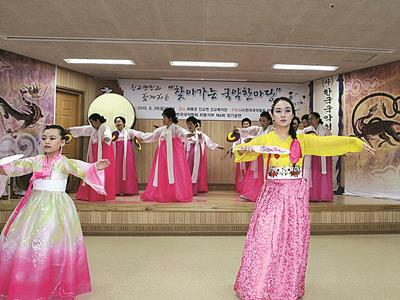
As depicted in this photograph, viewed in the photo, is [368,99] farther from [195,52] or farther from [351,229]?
[195,52]

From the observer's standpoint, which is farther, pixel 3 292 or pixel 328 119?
pixel 328 119

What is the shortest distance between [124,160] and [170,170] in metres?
1.47

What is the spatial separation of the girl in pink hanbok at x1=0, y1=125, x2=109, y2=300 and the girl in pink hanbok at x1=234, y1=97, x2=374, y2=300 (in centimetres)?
111

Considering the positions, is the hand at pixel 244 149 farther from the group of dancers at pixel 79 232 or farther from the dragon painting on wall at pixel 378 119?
the dragon painting on wall at pixel 378 119

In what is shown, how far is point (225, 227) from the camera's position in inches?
192

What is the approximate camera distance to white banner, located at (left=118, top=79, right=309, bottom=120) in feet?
26.2

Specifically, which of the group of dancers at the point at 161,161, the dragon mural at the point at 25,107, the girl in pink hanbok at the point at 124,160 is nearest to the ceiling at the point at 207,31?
the dragon mural at the point at 25,107

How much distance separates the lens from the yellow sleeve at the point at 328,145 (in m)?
2.52

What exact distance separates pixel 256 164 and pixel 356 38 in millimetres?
2285

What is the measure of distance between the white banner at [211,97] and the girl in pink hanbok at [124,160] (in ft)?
4.34

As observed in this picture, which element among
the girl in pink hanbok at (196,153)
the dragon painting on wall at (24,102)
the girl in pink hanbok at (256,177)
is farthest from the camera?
the girl in pink hanbok at (196,153)

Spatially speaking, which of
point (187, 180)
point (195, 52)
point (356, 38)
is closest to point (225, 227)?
point (187, 180)

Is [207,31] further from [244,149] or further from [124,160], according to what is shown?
[124,160]

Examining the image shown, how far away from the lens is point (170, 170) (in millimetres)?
5520
